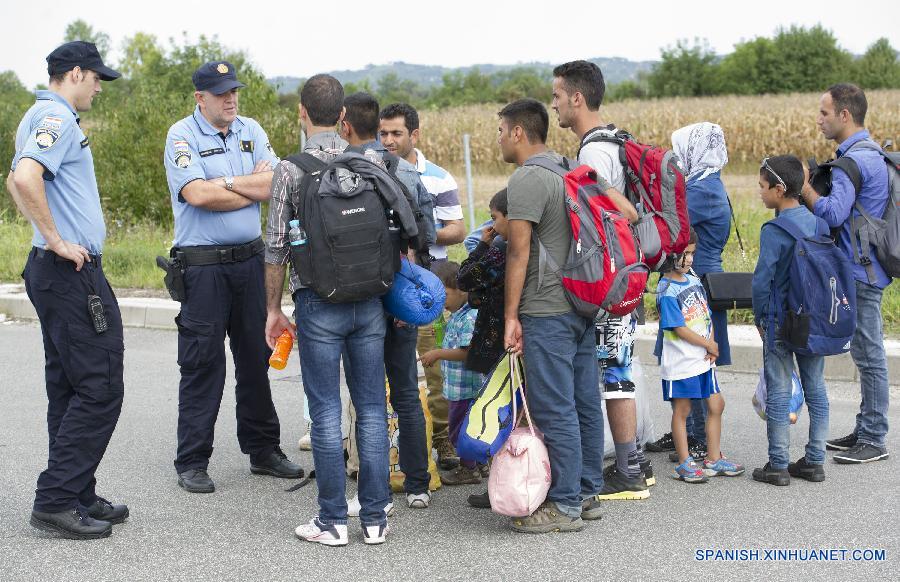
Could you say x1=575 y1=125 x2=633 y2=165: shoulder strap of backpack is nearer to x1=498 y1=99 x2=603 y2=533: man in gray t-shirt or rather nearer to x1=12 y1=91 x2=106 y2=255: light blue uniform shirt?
x1=498 y1=99 x2=603 y2=533: man in gray t-shirt

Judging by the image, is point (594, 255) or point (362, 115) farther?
point (362, 115)

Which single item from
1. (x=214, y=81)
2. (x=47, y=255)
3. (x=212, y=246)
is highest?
(x=214, y=81)

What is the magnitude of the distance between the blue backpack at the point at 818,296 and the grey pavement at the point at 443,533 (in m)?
0.75

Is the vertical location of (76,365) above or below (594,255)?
below

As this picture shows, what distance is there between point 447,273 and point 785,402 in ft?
6.07

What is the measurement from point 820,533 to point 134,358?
6.23 meters

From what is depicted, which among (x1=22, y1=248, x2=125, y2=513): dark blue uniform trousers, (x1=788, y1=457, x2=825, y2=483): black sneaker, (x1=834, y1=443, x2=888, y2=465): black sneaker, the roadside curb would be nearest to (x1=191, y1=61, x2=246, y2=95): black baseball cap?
(x1=22, y1=248, x2=125, y2=513): dark blue uniform trousers

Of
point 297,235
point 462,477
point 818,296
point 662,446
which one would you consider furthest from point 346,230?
point 662,446

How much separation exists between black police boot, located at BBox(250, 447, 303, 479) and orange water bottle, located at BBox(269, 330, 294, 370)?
3.73 ft

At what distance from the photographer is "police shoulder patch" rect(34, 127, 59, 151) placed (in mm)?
4734

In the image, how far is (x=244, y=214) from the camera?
568cm

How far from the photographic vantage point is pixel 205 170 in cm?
559

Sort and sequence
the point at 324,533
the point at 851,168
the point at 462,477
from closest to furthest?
the point at 324,533
the point at 462,477
the point at 851,168

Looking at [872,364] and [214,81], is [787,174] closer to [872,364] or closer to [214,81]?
[872,364]
